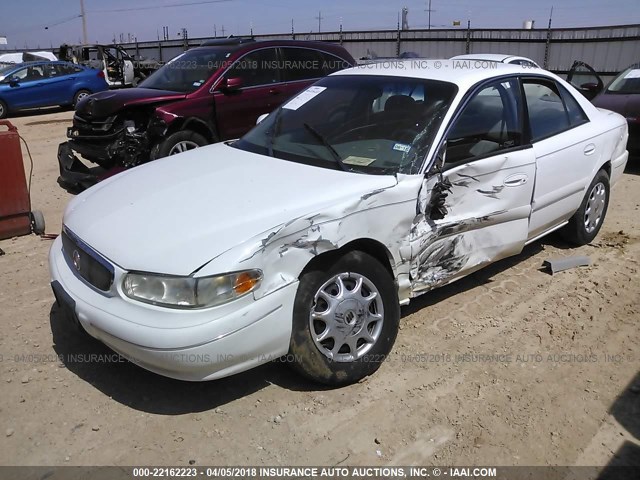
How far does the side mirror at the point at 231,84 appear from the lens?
24.0 ft

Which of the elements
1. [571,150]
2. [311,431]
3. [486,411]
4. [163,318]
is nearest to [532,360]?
[486,411]

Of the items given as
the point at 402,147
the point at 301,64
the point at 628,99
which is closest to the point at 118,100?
the point at 301,64

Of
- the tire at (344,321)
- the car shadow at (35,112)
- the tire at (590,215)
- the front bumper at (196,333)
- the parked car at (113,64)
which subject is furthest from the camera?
the parked car at (113,64)

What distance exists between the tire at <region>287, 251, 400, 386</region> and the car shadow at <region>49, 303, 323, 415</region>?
220mm

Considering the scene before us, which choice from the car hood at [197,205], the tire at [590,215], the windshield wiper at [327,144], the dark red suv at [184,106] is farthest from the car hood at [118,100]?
the tire at [590,215]

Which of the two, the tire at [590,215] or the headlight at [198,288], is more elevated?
the headlight at [198,288]

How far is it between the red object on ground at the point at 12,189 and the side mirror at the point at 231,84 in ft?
9.06

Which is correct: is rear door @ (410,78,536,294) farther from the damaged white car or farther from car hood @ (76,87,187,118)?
car hood @ (76,87,187,118)

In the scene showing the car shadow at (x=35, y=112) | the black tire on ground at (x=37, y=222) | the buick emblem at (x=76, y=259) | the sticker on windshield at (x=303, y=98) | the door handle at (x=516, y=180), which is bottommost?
the car shadow at (x=35, y=112)

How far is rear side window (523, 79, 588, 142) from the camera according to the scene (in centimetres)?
428

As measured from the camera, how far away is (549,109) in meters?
4.52

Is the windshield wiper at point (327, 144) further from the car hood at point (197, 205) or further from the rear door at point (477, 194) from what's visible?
the rear door at point (477, 194)

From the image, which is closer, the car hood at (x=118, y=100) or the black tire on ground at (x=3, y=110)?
the car hood at (x=118, y=100)

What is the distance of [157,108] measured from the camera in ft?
23.1
